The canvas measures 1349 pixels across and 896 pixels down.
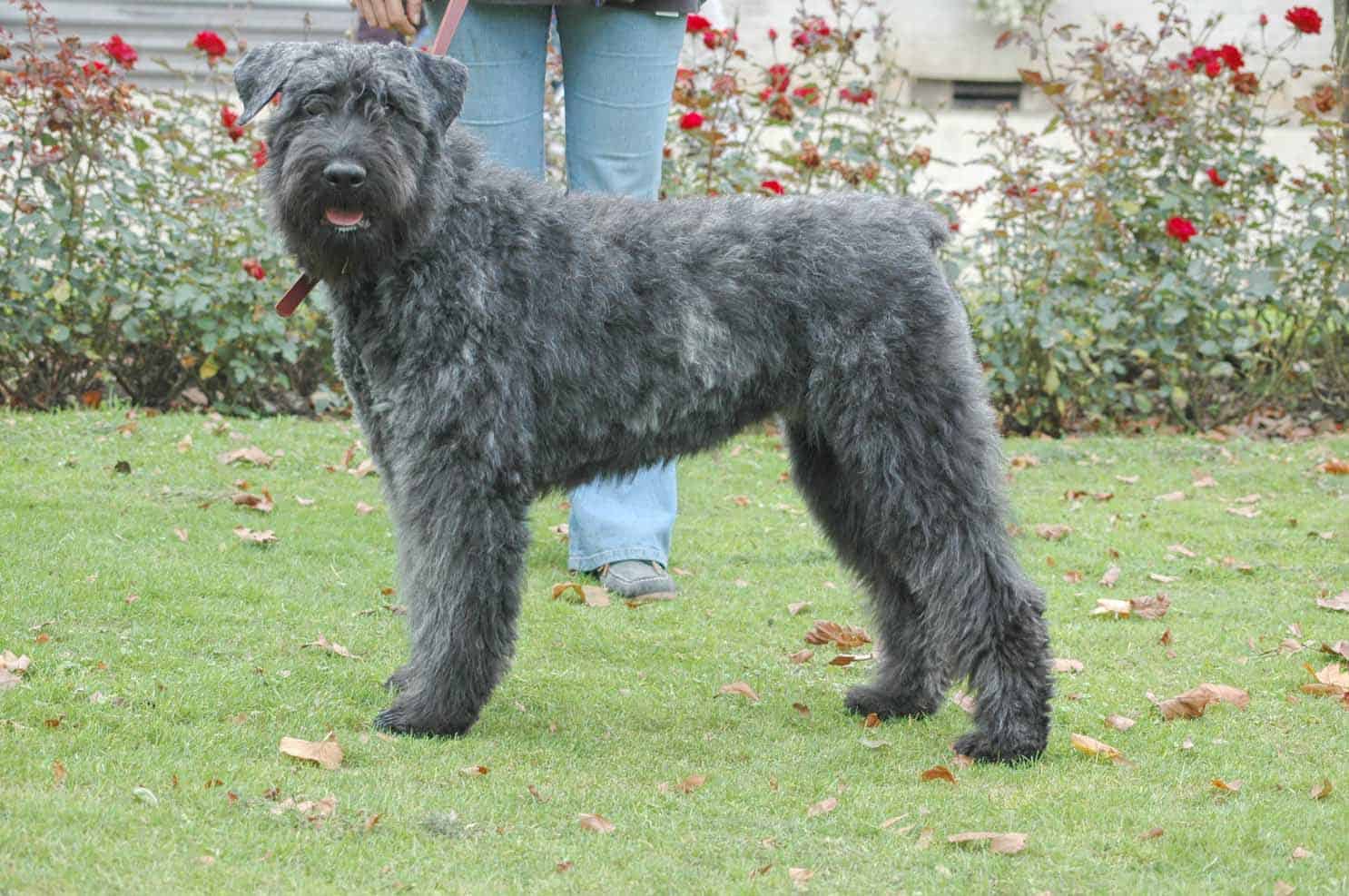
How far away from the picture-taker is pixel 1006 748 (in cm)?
394

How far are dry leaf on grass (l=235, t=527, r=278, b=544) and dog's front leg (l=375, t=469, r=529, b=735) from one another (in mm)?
1939

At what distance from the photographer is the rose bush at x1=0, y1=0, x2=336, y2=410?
24.5 ft

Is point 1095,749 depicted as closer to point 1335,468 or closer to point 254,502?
point 254,502

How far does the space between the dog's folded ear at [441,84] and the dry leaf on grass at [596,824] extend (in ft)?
5.89

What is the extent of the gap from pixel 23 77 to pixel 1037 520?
17.6 ft

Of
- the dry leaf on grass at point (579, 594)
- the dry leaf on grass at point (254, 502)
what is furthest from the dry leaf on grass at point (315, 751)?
the dry leaf on grass at point (254, 502)

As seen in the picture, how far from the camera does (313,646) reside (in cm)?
466

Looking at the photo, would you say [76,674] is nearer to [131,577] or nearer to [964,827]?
[131,577]

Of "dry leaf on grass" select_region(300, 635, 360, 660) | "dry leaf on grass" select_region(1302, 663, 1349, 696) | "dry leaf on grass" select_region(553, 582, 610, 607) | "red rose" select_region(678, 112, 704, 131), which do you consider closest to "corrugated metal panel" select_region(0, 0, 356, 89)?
"red rose" select_region(678, 112, 704, 131)

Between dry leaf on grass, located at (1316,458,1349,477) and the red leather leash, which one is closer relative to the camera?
the red leather leash

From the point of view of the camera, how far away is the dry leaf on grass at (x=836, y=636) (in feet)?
17.0

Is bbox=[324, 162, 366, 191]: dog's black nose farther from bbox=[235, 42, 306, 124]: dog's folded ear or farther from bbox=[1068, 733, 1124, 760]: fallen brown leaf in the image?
bbox=[1068, 733, 1124, 760]: fallen brown leaf

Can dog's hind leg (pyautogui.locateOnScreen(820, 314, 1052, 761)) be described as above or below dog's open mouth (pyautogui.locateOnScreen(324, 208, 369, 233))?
below

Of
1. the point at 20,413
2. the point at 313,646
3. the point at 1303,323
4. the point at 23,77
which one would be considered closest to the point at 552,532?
the point at 313,646
